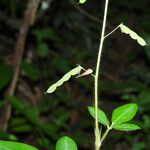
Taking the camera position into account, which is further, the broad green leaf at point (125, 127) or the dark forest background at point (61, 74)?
the dark forest background at point (61, 74)

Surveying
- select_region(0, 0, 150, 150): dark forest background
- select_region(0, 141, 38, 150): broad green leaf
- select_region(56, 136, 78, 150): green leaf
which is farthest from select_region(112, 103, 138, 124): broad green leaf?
select_region(0, 0, 150, 150): dark forest background

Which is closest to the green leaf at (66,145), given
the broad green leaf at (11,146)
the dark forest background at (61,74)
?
the broad green leaf at (11,146)

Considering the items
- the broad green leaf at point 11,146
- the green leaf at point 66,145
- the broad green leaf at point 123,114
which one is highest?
the broad green leaf at point 123,114

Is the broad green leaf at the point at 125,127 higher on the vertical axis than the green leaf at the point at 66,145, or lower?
higher

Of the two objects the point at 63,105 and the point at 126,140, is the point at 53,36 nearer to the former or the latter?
the point at 63,105

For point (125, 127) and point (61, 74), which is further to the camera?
point (61, 74)

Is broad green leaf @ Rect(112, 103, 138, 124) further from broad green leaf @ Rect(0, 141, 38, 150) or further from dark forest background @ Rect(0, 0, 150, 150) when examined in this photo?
dark forest background @ Rect(0, 0, 150, 150)

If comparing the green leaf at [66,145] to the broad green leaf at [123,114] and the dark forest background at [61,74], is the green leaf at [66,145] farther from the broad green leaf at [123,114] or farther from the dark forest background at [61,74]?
the dark forest background at [61,74]

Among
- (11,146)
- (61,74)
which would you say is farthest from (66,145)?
(61,74)

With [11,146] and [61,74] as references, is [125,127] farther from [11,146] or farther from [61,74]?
[61,74]

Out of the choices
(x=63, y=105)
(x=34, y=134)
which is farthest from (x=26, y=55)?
(x=34, y=134)
